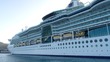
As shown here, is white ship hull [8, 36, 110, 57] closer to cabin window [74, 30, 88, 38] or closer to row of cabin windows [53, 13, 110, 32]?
cabin window [74, 30, 88, 38]

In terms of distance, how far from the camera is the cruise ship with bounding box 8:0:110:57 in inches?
1009

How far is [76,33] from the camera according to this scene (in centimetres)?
3055

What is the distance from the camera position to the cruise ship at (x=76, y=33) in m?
25.6

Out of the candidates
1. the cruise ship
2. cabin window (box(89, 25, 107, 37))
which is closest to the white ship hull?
the cruise ship

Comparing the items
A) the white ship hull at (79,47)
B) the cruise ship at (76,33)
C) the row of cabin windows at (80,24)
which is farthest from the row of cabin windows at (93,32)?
the row of cabin windows at (80,24)

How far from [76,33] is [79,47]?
2.98 metres

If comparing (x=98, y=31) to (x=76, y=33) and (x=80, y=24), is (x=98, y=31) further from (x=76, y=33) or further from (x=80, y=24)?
(x=76, y=33)

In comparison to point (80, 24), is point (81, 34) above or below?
below

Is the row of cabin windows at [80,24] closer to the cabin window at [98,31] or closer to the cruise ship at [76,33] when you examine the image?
the cruise ship at [76,33]

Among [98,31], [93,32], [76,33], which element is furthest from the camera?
[76,33]

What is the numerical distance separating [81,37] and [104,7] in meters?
5.89

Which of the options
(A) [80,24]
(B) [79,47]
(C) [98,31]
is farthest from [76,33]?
(C) [98,31]

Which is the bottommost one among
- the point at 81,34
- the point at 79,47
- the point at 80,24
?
the point at 79,47

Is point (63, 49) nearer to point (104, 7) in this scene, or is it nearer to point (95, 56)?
point (95, 56)
